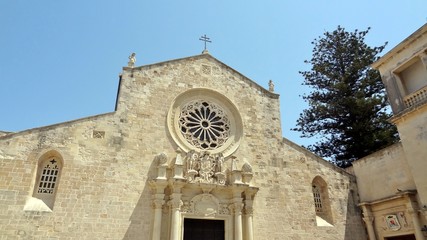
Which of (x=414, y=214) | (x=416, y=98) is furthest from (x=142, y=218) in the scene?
(x=416, y=98)

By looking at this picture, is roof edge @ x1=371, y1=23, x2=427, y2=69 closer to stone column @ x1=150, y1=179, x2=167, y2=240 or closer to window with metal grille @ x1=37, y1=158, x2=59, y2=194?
stone column @ x1=150, y1=179, x2=167, y2=240

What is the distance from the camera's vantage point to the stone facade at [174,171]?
9406 millimetres

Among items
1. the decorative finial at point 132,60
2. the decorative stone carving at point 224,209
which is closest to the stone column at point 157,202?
the decorative stone carving at point 224,209

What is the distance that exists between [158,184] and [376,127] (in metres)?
13.6

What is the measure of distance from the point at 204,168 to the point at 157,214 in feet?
7.38

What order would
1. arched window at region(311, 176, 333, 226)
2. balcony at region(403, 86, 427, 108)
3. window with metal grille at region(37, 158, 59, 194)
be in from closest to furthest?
window with metal grille at region(37, 158, 59, 194) → balcony at region(403, 86, 427, 108) → arched window at region(311, 176, 333, 226)

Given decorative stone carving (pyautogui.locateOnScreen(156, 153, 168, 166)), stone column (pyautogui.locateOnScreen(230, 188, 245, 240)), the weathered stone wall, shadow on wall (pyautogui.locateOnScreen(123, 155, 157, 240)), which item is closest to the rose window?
decorative stone carving (pyautogui.locateOnScreen(156, 153, 168, 166))

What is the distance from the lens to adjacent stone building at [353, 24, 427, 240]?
10227 mm

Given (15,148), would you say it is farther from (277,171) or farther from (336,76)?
(336,76)

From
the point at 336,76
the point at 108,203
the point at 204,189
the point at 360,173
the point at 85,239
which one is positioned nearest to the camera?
the point at 85,239

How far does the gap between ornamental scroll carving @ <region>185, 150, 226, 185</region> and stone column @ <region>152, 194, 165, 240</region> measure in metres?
1.15

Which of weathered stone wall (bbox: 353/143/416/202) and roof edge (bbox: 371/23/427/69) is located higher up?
roof edge (bbox: 371/23/427/69)

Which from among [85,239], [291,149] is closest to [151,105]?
[85,239]

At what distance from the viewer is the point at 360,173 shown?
43.1 feet
